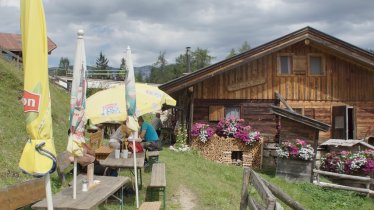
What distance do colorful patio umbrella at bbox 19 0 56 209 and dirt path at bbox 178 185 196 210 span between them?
501 cm

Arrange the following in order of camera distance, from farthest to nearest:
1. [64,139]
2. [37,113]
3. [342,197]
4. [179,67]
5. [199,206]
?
[179,67] < [64,139] < [342,197] < [199,206] < [37,113]

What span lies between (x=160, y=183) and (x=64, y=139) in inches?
323

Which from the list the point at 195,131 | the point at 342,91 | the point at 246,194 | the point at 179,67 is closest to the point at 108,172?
the point at 246,194

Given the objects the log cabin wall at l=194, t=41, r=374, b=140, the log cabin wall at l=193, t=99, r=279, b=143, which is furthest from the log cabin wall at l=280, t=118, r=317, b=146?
the log cabin wall at l=194, t=41, r=374, b=140

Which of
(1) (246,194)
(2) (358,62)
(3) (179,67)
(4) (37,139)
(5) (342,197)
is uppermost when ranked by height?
(3) (179,67)

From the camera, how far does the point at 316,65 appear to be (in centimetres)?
1823

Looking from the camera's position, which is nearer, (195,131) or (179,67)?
(195,131)

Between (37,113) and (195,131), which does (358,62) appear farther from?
(37,113)

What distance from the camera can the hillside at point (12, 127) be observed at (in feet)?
29.7

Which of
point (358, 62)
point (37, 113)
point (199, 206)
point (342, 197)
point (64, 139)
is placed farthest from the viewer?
point (358, 62)

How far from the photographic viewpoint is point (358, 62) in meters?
17.9

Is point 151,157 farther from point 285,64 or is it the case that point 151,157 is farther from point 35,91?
point 285,64

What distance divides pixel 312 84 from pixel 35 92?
51.3 feet

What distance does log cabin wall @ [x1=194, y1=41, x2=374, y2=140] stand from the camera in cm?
1778
